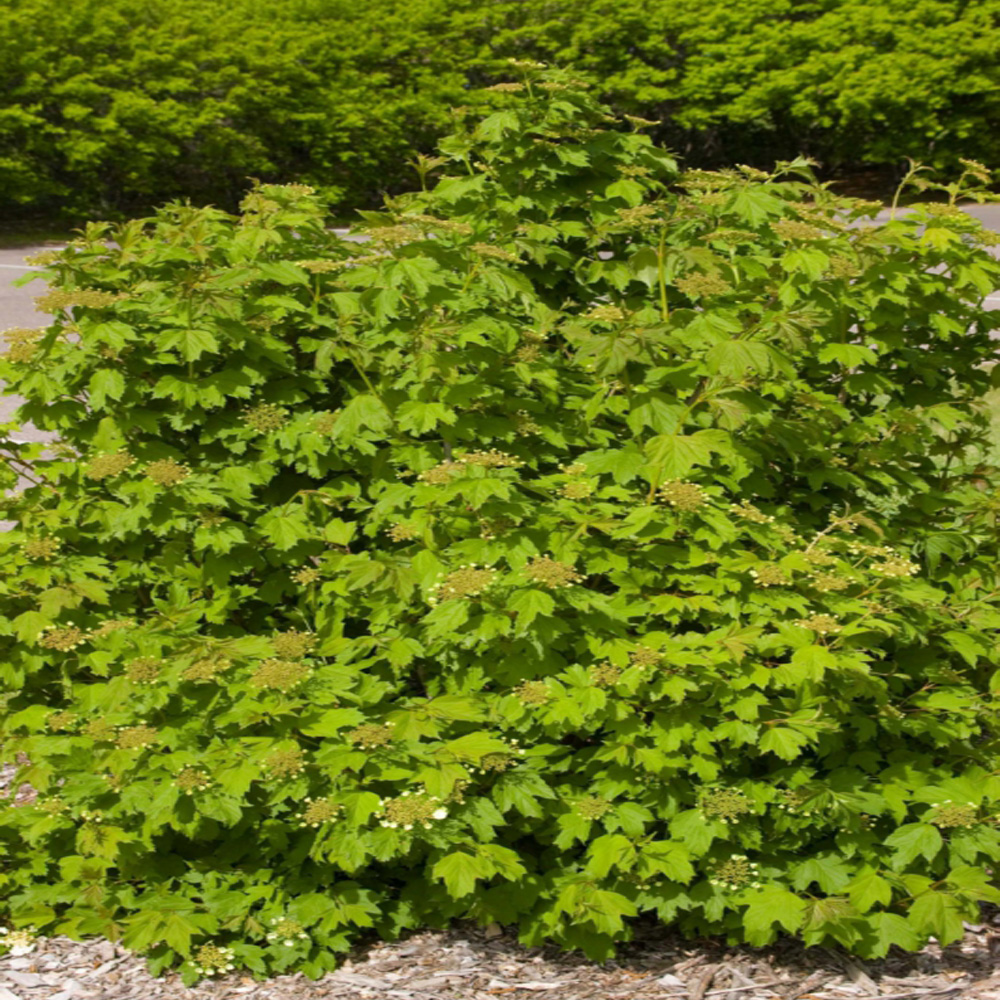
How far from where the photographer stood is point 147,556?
321 cm

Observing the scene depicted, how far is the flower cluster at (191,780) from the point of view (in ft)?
8.61

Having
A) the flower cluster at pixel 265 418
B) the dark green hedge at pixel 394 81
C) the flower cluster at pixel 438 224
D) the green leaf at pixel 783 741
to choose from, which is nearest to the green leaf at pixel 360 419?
the flower cluster at pixel 265 418

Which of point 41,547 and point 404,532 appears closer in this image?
point 404,532

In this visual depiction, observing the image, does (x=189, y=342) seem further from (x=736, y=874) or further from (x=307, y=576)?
(x=736, y=874)

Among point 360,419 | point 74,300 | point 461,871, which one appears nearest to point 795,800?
point 461,871

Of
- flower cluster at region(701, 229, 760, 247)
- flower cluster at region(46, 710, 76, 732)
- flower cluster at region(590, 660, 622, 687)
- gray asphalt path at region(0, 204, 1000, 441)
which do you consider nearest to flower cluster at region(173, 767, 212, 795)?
flower cluster at region(46, 710, 76, 732)

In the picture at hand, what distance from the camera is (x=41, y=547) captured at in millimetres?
2979

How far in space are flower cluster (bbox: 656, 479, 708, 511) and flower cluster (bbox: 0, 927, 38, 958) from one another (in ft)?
6.47

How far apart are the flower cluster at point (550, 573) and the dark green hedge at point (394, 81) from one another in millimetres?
11794

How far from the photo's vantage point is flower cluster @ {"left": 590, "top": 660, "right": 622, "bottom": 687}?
265cm

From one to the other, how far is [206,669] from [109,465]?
0.61m

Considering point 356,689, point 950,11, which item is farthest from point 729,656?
point 950,11

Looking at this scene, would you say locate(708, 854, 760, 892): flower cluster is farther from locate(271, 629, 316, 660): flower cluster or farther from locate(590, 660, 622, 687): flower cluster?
locate(271, 629, 316, 660): flower cluster

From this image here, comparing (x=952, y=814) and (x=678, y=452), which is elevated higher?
(x=678, y=452)
